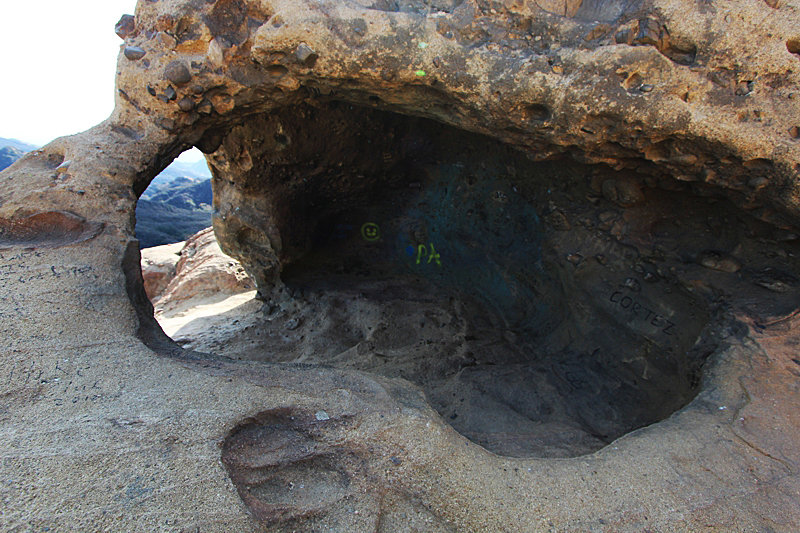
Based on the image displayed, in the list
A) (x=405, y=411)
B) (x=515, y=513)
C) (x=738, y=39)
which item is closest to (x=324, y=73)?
(x=405, y=411)

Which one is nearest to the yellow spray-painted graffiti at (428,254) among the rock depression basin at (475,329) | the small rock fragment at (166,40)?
the rock depression basin at (475,329)

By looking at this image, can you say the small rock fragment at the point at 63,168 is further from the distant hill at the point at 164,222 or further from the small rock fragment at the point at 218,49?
the distant hill at the point at 164,222

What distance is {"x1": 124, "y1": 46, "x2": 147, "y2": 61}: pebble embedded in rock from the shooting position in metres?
1.76

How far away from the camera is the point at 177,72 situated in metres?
1.73

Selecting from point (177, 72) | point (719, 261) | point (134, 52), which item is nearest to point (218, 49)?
point (177, 72)

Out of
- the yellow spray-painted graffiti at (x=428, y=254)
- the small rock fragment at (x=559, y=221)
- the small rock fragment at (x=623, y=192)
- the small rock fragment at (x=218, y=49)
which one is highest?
the small rock fragment at (x=218, y=49)

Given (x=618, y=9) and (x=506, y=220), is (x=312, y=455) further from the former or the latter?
(x=506, y=220)

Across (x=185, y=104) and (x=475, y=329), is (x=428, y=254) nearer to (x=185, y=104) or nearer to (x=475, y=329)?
(x=475, y=329)

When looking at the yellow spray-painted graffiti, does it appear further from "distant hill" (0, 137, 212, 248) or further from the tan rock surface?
"distant hill" (0, 137, 212, 248)

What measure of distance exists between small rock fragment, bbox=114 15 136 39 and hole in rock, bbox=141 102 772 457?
29.1 inches

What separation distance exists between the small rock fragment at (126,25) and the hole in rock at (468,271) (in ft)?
2.42

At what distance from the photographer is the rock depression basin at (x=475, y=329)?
3.42ft

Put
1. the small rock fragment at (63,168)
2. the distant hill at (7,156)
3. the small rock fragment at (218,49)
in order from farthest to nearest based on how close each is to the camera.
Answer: the distant hill at (7,156)
the small rock fragment at (63,168)
the small rock fragment at (218,49)

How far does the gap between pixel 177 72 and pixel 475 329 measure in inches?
82.0
